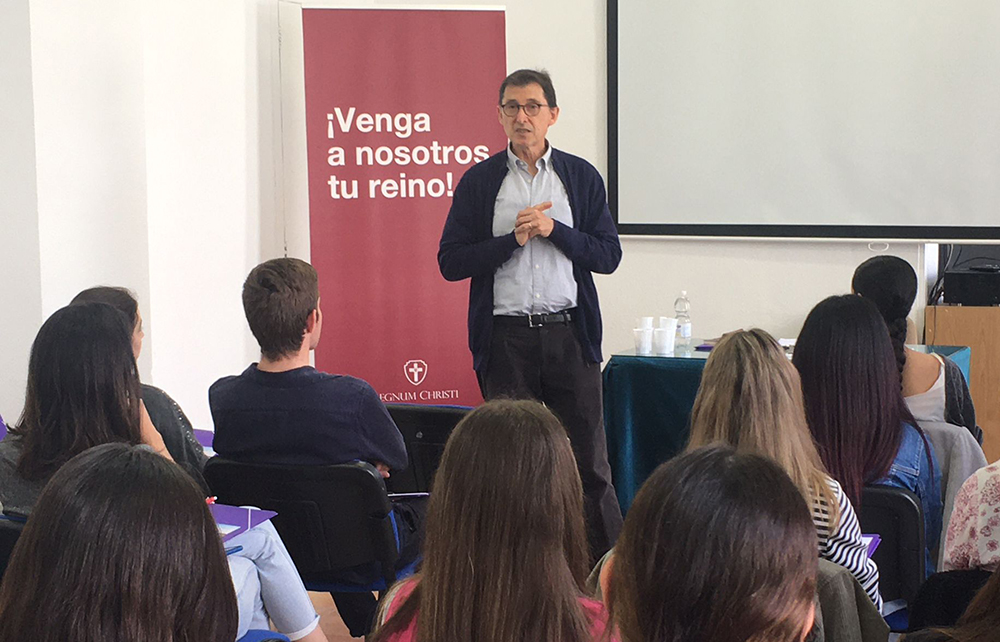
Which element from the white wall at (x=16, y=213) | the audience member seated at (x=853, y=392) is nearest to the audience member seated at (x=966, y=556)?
the audience member seated at (x=853, y=392)

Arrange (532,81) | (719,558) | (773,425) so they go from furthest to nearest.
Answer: (532,81)
(773,425)
(719,558)

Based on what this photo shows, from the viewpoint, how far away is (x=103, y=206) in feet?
13.1

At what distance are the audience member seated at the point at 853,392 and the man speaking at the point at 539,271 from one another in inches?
44.7

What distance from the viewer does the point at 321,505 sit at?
2.36m

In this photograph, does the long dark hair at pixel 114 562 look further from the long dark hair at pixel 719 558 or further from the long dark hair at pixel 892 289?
the long dark hair at pixel 892 289

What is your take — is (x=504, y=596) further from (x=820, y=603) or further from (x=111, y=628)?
(x=820, y=603)

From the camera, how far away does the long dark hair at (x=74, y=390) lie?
Answer: 2051 millimetres

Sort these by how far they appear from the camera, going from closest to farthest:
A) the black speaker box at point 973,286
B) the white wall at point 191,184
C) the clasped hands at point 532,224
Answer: the clasped hands at point 532,224, the white wall at point 191,184, the black speaker box at point 973,286

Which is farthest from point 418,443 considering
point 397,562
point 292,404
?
point 292,404

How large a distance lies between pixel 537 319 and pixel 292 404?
3.88 ft

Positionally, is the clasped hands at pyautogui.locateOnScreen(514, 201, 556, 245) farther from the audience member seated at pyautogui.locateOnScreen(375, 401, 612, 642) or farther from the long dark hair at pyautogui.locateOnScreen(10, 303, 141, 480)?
the audience member seated at pyautogui.locateOnScreen(375, 401, 612, 642)

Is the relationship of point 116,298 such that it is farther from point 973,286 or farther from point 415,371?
point 973,286

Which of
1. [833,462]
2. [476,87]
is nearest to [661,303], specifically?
[476,87]

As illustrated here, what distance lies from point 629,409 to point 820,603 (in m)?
2.23
